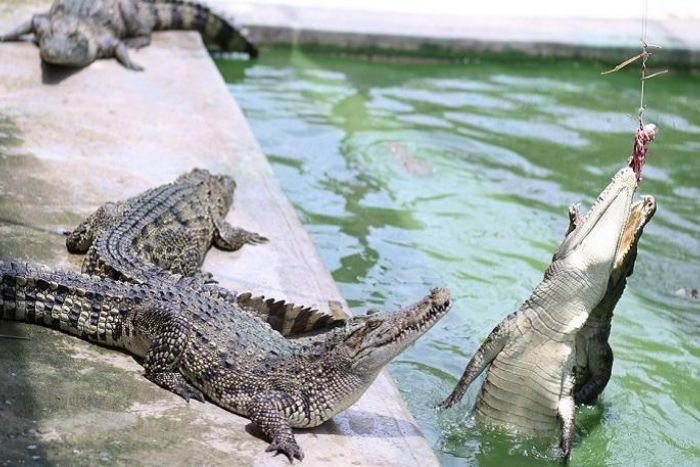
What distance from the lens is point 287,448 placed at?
4.30 metres

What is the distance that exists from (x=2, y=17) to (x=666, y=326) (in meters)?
6.33

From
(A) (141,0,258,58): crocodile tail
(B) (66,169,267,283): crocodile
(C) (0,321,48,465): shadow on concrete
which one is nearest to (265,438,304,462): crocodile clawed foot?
(C) (0,321,48,465): shadow on concrete

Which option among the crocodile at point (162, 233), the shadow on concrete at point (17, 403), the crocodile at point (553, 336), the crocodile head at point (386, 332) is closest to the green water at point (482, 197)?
the crocodile at point (553, 336)

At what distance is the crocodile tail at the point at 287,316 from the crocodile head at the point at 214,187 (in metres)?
1.42

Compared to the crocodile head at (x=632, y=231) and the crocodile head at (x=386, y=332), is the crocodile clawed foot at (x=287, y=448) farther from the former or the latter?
the crocodile head at (x=632, y=231)

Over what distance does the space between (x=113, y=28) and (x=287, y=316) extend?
18.4ft

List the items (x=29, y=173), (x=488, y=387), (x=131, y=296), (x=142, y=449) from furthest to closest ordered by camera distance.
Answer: (x=29, y=173), (x=488, y=387), (x=131, y=296), (x=142, y=449)

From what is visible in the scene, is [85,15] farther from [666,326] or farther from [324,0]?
[666,326]

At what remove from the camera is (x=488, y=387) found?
5.64 m

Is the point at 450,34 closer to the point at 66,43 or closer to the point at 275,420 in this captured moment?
the point at 66,43

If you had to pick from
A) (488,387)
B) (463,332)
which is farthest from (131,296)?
(463,332)

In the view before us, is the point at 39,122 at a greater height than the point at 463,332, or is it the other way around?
the point at 39,122

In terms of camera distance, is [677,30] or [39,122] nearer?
[39,122]

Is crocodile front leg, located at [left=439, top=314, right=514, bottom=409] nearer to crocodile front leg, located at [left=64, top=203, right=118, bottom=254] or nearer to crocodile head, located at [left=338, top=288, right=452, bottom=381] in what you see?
crocodile head, located at [left=338, top=288, right=452, bottom=381]
